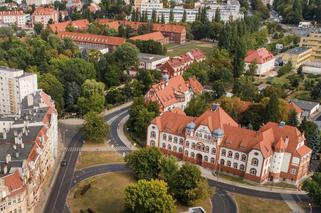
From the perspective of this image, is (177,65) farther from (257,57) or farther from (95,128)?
(95,128)

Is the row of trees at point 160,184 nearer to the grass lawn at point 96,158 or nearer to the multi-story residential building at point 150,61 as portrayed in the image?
the grass lawn at point 96,158

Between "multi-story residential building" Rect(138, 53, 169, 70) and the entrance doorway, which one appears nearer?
the entrance doorway

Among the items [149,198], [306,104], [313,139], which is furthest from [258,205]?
[306,104]

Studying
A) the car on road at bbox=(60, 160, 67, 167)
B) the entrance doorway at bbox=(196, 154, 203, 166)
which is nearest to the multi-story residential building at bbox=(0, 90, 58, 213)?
the car on road at bbox=(60, 160, 67, 167)

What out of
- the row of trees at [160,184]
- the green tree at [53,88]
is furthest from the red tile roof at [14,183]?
the green tree at [53,88]

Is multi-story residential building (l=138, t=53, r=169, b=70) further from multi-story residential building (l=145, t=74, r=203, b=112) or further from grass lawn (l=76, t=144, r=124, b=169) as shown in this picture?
grass lawn (l=76, t=144, r=124, b=169)

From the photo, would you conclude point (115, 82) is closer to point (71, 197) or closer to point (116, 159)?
point (116, 159)

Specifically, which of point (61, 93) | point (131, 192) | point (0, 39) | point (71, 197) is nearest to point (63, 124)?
point (61, 93)
